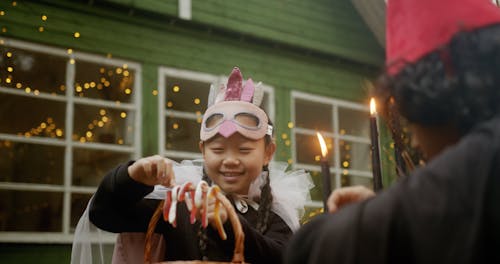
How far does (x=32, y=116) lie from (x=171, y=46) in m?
1.51

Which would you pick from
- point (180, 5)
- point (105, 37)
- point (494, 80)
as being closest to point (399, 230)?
point (494, 80)

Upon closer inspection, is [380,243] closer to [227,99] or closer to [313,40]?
[227,99]

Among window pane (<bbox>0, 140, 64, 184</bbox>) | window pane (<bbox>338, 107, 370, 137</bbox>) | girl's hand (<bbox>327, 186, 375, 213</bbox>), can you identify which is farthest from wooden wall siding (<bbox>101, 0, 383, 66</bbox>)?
girl's hand (<bbox>327, 186, 375, 213</bbox>)

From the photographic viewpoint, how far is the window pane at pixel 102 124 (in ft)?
20.1

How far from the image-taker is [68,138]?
18.1 ft

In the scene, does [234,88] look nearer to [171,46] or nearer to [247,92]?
[247,92]

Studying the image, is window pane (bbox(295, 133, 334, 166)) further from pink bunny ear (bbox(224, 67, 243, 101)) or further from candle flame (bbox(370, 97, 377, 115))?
candle flame (bbox(370, 97, 377, 115))

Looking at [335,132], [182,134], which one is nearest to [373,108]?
[182,134]

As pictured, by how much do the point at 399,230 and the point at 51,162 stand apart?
5678mm

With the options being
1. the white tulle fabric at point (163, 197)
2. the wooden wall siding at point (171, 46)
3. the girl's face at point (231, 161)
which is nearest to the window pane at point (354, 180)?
the wooden wall siding at point (171, 46)

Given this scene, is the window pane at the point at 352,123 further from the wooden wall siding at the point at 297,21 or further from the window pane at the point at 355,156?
the wooden wall siding at the point at 297,21

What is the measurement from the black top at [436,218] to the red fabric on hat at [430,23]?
0.78ft

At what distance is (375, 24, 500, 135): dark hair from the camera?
1.18 meters

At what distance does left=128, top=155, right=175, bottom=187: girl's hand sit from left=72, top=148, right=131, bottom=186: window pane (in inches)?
168
